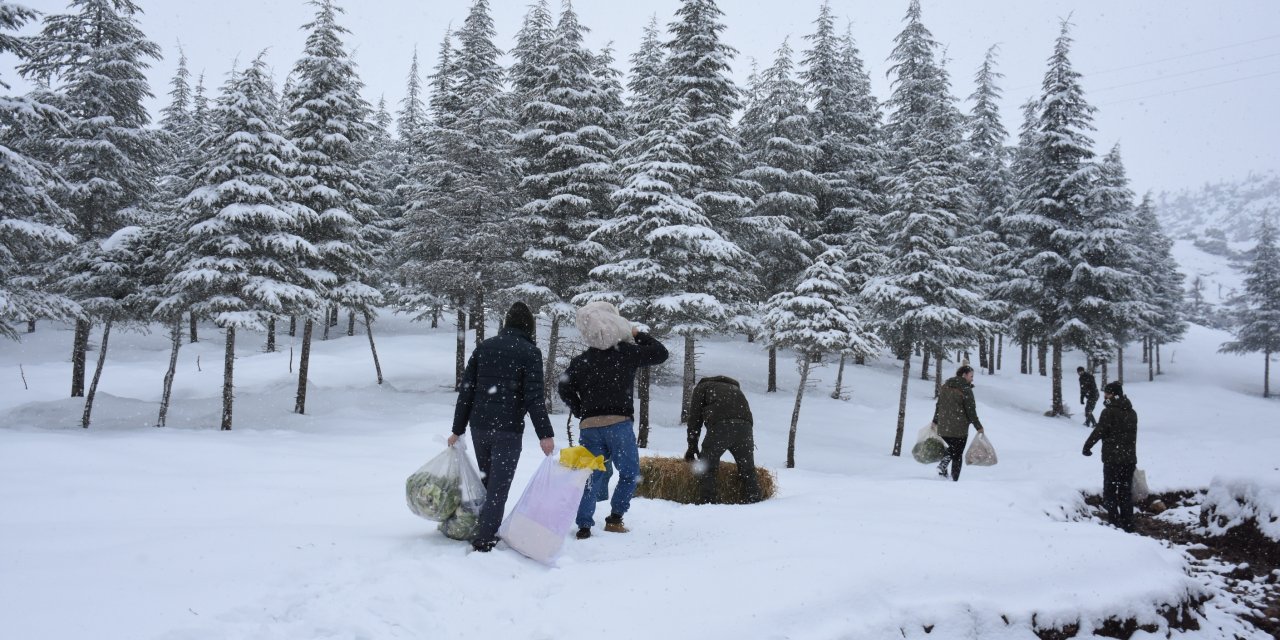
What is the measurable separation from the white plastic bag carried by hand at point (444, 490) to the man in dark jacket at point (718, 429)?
2.92 m

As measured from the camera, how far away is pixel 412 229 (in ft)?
74.2

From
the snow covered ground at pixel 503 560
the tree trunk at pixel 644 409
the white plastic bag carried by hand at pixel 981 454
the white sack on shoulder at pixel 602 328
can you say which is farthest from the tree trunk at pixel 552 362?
the white sack on shoulder at pixel 602 328

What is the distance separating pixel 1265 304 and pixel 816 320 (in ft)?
142

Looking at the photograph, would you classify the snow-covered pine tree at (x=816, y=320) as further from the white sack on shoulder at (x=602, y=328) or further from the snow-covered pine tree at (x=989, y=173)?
the snow-covered pine tree at (x=989, y=173)

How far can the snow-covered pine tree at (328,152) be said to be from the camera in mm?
20734

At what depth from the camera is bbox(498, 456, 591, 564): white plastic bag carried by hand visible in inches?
205

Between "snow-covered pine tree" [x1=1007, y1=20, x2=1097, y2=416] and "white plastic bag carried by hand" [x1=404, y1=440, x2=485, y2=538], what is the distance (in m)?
27.2

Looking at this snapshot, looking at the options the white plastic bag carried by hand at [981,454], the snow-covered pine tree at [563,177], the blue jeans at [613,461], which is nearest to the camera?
the blue jeans at [613,461]

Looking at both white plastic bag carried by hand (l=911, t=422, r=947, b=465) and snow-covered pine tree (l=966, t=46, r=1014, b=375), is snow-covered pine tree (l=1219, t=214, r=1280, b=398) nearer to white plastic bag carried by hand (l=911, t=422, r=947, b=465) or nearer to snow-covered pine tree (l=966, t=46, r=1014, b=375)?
snow-covered pine tree (l=966, t=46, r=1014, b=375)

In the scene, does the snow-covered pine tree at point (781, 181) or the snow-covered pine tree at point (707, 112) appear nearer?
the snow-covered pine tree at point (707, 112)

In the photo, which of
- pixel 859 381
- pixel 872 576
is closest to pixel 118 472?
pixel 872 576

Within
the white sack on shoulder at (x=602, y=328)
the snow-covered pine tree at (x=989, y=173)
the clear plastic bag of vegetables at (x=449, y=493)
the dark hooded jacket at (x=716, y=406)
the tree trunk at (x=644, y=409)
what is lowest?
the tree trunk at (x=644, y=409)

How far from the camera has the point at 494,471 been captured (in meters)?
5.38

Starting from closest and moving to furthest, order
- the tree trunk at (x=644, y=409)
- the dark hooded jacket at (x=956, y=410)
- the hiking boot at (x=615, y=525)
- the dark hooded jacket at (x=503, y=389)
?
1. the dark hooded jacket at (x=503, y=389)
2. the hiking boot at (x=615, y=525)
3. the dark hooded jacket at (x=956, y=410)
4. the tree trunk at (x=644, y=409)
